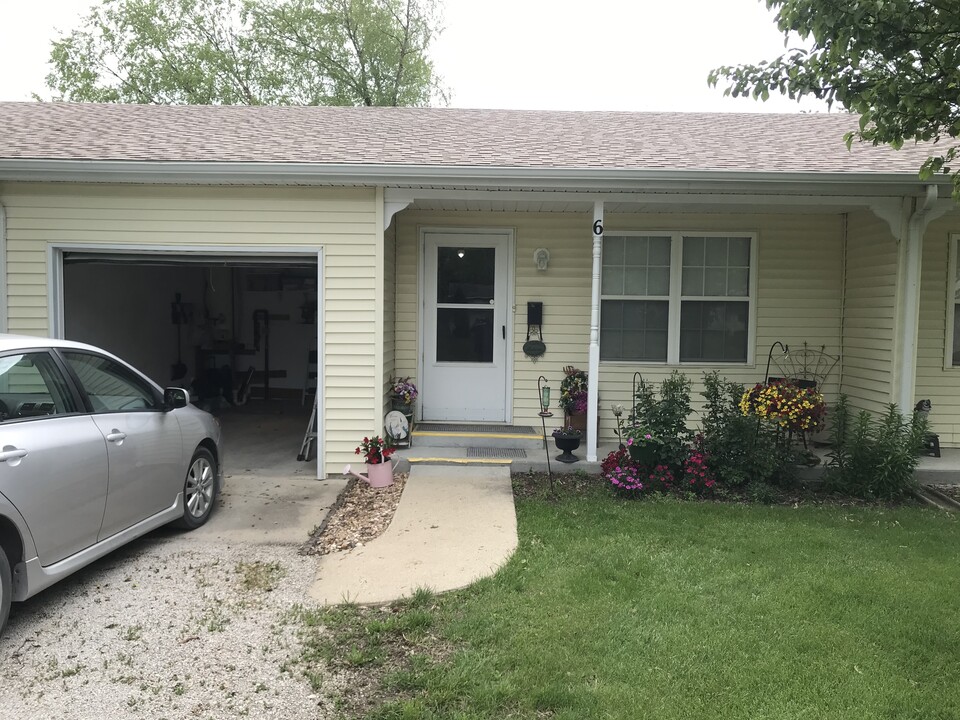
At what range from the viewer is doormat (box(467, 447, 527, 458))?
6.64 meters

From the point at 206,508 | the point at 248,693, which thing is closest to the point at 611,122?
the point at 206,508

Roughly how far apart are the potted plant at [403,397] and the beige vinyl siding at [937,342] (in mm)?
5499

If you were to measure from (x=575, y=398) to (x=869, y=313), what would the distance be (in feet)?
10.5

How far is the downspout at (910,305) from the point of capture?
6.26 m

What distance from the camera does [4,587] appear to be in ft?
10.1

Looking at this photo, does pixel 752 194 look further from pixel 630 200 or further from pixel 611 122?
pixel 611 122

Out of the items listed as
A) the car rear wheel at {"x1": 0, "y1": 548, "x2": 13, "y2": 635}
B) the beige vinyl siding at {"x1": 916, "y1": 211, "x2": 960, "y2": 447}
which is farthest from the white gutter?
the car rear wheel at {"x1": 0, "y1": 548, "x2": 13, "y2": 635}

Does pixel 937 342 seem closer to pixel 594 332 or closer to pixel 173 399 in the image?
pixel 594 332

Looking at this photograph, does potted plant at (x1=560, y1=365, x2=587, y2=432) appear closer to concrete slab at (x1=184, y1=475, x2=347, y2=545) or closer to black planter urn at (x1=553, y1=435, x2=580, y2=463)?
black planter urn at (x1=553, y1=435, x2=580, y2=463)

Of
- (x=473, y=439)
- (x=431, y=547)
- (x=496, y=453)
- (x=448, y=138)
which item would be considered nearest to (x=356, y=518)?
(x=431, y=547)

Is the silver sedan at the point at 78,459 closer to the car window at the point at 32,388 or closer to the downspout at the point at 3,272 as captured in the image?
the car window at the point at 32,388

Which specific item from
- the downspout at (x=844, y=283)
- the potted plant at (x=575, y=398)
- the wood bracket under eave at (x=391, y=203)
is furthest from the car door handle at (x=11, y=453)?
the downspout at (x=844, y=283)

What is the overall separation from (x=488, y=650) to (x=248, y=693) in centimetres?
107

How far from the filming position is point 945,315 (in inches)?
283
